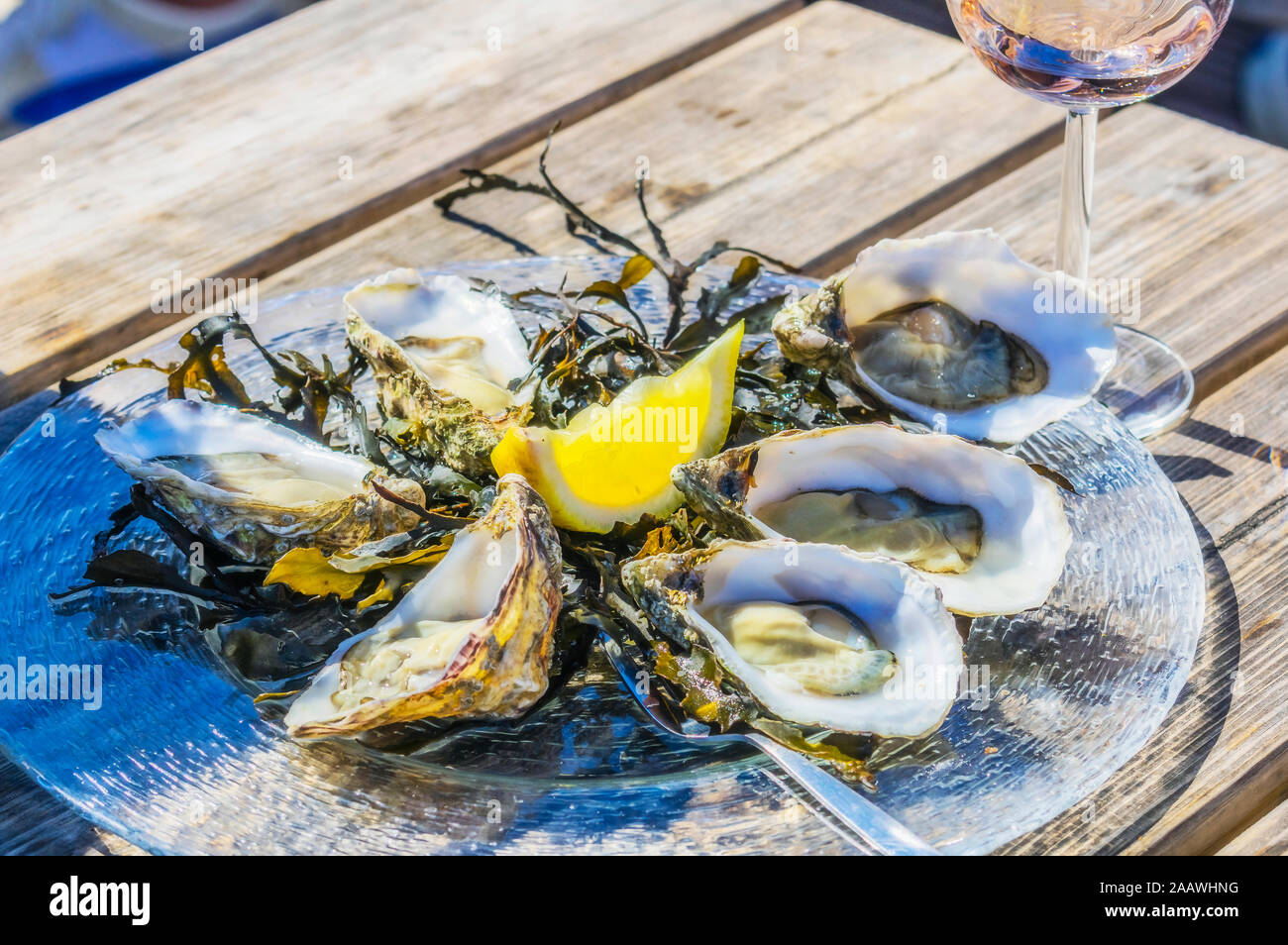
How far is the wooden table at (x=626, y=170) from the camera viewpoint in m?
1.36

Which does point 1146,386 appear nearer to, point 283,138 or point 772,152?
point 772,152

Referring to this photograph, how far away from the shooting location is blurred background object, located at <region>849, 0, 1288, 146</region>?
118 inches

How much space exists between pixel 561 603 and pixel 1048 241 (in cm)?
80

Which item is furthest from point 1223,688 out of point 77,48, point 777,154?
point 77,48

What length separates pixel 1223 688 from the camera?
96 cm

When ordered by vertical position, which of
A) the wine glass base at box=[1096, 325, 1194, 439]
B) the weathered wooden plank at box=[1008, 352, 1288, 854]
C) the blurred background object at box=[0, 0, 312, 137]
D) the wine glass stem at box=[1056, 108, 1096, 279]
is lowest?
the blurred background object at box=[0, 0, 312, 137]

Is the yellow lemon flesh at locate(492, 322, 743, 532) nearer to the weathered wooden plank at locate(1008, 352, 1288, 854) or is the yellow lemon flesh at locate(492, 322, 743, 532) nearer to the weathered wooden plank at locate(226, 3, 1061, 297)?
the weathered wooden plank at locate(1008, 352, 1288, 854)

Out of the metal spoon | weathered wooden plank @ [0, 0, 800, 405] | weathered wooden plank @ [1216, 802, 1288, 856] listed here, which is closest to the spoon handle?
the metal spoon

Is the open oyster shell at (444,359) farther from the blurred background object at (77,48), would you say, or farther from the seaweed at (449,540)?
the blurred background object at (77,48)

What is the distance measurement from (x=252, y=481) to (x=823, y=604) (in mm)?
438

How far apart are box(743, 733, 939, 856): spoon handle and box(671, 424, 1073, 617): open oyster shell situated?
15cm

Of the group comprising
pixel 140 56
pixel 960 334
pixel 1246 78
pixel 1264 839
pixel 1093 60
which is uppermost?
pixel 1093 60
